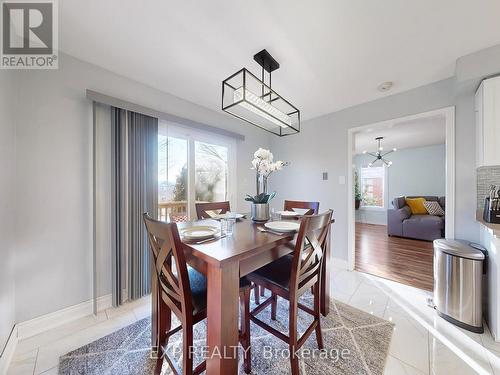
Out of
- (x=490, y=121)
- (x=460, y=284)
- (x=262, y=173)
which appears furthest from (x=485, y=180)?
(x=262, y=173)

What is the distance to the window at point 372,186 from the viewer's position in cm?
617

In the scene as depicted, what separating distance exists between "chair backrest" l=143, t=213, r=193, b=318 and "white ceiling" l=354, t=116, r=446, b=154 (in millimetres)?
3203

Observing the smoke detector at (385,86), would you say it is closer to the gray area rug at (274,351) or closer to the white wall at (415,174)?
the gray area rug at (274,351)

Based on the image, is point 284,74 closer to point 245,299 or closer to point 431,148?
point 245,299

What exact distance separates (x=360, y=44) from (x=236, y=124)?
1.97 meters

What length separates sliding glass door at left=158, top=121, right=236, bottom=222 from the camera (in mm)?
2398

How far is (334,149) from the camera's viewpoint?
292 cm

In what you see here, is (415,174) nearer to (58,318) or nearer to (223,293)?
(223,293)

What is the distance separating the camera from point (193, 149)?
2.68 meters

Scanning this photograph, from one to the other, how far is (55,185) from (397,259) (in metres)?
4.44

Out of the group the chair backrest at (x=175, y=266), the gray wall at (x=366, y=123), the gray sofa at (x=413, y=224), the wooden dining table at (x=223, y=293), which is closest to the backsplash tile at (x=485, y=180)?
the gray wall at (x=366, y=123)

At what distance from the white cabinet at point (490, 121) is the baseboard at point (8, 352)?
376 cm

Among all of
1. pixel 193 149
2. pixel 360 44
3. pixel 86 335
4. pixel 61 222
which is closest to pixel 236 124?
pixel 193 149

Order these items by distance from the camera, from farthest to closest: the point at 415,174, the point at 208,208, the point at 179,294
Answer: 1. the point at 415,174
2. the point at 208,208
3. the point at 179,294
